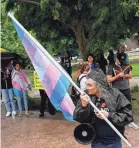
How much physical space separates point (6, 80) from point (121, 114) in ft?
23.1

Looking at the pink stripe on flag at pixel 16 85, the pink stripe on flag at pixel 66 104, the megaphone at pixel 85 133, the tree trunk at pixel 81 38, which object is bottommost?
the pink stripe on flag at pixel 16 85

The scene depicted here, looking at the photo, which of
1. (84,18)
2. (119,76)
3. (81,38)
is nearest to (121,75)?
(119,76)

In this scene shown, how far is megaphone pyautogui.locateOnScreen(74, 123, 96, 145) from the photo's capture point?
11.9ft

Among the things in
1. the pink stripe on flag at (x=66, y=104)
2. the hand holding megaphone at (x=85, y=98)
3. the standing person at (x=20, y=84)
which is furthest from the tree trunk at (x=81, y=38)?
the hand holding megaphone at (x=85, y=98)

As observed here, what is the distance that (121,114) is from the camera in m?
3.59

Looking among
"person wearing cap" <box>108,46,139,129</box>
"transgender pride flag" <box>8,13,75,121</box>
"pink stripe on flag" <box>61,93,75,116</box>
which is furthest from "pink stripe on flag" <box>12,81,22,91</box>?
"pink stripe on flag" <box>61,93,75,116</box>

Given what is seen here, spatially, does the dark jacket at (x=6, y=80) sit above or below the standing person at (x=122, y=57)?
below

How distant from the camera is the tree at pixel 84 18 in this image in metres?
8.20

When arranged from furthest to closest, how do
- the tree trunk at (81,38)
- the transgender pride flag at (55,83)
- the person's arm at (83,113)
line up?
the tree trunk at (81,38) < the transgender pride flag at (55,83) < the person's arm at (83,113)

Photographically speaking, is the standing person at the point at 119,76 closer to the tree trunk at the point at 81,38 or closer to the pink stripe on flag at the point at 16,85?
Result: the tree trunk at the point at 81,38

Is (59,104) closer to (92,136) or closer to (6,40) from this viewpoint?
(92,136)

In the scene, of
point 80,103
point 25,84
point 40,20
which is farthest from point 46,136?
point 80,103

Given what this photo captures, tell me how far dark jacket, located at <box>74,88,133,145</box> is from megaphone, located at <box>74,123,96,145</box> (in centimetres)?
6

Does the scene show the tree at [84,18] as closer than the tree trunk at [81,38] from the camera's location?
Yes
